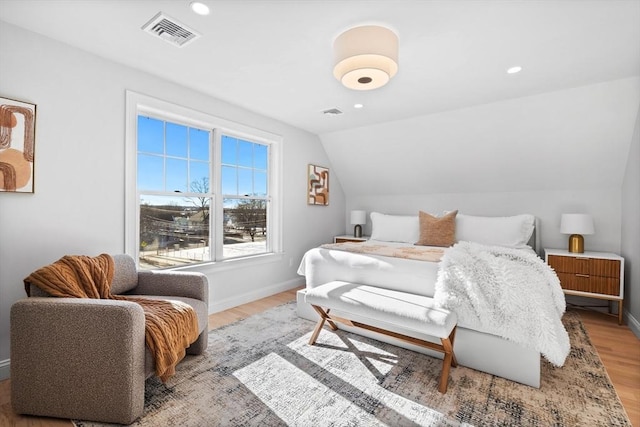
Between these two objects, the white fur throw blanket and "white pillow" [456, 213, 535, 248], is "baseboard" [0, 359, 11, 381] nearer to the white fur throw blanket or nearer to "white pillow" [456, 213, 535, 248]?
the white fur throw blanket

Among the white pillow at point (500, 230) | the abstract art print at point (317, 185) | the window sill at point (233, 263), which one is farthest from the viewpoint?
the abstract art print at point (317, 185)

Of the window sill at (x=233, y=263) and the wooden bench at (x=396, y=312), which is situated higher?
the window sill at (x=233, y=263)

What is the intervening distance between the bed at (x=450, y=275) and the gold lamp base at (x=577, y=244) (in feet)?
1.32

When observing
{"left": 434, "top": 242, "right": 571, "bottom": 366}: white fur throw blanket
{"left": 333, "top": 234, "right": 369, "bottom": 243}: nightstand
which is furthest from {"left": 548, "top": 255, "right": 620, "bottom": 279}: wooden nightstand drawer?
{"left": 333, "top": 234, "right": 369, "bottom": 243}: nightstand

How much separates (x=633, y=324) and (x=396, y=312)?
2647 millimetres

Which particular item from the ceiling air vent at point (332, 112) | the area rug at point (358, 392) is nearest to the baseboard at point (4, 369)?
the area rug at point (358, 392)

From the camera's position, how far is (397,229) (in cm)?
436

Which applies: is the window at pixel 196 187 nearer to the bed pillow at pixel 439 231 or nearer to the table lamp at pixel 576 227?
the bed pillow at pixel 439 231

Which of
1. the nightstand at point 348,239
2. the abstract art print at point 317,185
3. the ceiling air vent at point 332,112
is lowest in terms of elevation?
the nightstand at point 348,239

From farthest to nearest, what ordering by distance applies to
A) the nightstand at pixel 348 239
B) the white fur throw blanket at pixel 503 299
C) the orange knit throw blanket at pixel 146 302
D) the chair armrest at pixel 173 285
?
the nightstand at pixel 348 239 < the chair armrest at pixel 173 285 < the white fur throw blanket at pixel 503 299 < the orange knit throw blanket at pixel 146 302

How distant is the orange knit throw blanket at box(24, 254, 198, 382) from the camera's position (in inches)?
68.9

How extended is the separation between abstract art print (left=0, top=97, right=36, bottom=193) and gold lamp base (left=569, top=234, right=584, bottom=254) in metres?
5.14

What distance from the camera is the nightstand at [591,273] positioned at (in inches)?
122

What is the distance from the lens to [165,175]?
3125 millimetres
